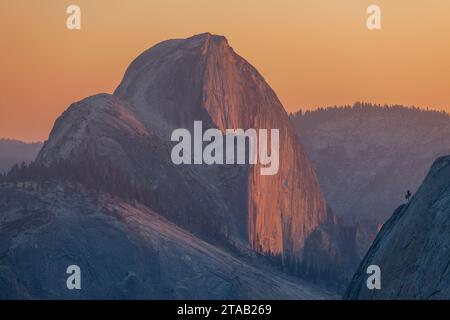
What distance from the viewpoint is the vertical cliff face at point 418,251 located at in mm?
115125

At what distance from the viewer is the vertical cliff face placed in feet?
378

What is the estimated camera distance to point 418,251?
398 feet

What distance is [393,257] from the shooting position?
124 m

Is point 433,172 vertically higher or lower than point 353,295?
higher
